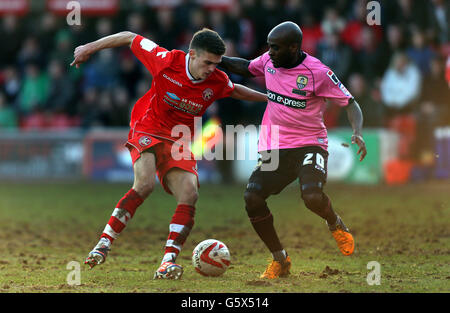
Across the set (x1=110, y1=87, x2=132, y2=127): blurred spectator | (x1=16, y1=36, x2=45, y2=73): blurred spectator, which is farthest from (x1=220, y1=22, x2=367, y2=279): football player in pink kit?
(x1=16, y1=36, x2=45, y2=73): blurred spectator

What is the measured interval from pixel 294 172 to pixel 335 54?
9491 millimetres

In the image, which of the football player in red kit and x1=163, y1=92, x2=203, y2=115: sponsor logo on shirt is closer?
the football player in red kit

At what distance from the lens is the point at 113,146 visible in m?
17.4

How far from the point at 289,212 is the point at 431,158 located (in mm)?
5606

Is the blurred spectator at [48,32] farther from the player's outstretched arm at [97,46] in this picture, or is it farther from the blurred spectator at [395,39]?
the player's outstretched arm at [97,46]

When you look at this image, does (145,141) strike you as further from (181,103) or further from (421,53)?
(421,53)

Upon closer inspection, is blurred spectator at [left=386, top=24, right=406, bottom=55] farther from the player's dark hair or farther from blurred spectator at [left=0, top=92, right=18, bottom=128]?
the player's dark hair

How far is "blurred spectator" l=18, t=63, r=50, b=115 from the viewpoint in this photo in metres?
19.3

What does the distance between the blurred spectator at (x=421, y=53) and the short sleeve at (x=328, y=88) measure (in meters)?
9.74

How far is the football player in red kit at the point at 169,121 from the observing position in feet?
21.6

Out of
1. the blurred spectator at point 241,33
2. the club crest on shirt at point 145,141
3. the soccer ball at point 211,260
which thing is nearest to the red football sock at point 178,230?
the soccer ball at point 211,260

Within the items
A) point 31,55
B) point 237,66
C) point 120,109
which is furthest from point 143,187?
point 31,55
